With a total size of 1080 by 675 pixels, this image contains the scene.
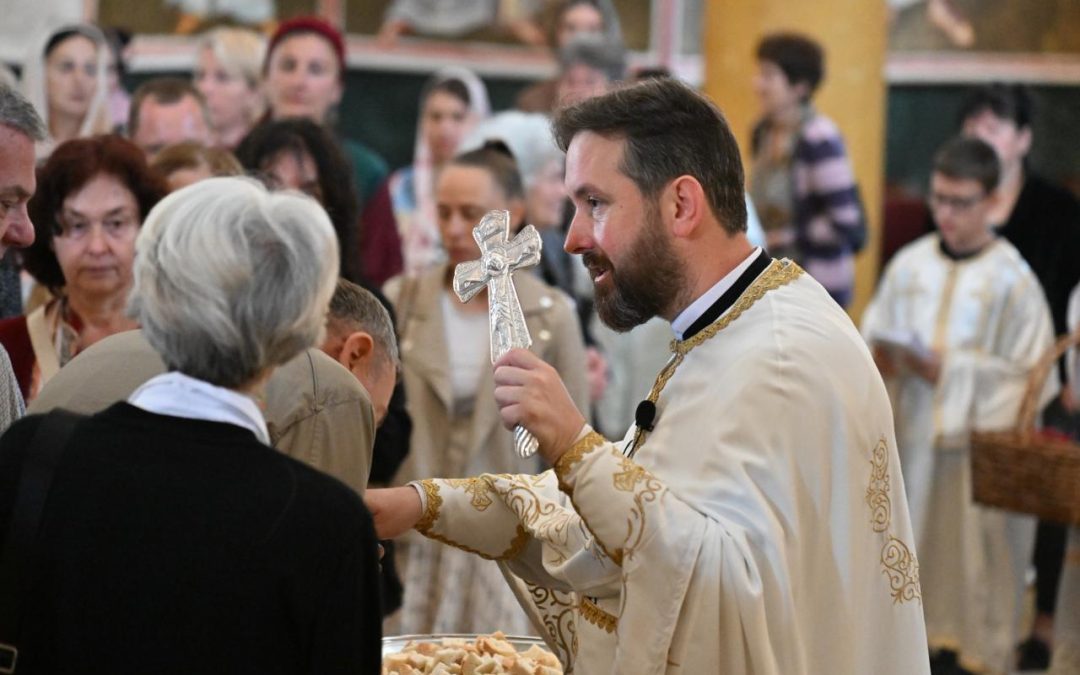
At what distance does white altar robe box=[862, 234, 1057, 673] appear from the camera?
6.99 meters

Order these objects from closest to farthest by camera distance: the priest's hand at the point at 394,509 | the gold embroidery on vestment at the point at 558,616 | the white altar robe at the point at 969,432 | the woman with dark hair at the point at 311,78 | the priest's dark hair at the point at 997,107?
the priest's hand at the point at 394,509 → the gold embroidery on vestment at the point at 558,616 → the woman with dark hair at the point at 311,78 → the white altar robe at the point at 969,432 → the priest's dark hair at the point at 997,107

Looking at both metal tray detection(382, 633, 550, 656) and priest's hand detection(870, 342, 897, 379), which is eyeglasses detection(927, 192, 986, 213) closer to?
priest's hand detection(870, 342, 897, 379)

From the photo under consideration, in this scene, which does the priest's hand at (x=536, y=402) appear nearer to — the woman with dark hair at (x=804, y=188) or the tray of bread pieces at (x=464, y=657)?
the tray of bread pieces at (x=464, y=657)

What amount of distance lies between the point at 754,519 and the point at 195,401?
0.92 metres

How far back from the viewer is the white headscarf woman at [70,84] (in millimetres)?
6789

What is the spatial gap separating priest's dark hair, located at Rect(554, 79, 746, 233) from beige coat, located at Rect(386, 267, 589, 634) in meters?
2.38

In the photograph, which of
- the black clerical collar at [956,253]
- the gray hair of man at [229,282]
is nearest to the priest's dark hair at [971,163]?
the black clerical collar at [956,253]

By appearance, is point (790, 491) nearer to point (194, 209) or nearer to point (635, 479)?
point (635, 479)

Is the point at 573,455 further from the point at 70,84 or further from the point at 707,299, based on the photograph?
the point at 70,84

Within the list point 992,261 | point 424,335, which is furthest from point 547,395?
point 992,261

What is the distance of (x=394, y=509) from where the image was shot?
2.86 m

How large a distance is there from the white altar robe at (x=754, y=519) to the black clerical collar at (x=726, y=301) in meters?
0.01

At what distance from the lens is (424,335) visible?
530 centimetres

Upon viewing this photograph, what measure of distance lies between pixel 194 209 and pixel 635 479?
0.80 metres
